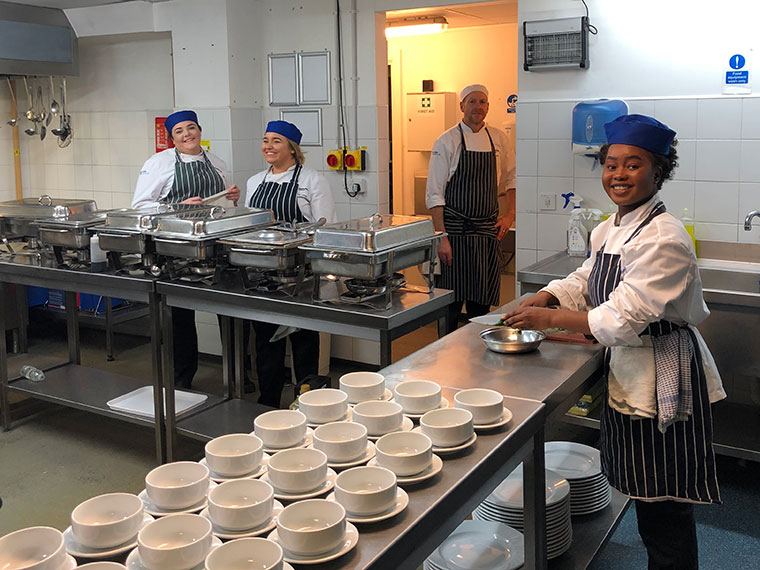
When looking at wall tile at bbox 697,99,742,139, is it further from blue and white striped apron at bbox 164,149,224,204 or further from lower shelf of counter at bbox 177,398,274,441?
blue and white striped apron at bbox 164,149,224,204

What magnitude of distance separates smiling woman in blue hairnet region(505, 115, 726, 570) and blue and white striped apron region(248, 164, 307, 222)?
2.23m

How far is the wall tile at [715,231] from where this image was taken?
3.89 metres

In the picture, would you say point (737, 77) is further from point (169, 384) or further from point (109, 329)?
point (109, 329)

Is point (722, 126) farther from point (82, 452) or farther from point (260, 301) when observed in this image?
point (82, 452)

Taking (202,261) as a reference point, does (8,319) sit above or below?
below

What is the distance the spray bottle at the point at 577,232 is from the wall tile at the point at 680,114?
58cm

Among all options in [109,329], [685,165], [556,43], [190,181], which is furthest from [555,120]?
[109,329]

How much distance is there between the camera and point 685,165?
3957mm

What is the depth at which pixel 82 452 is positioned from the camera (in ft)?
13.6

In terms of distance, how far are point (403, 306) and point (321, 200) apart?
1276mm

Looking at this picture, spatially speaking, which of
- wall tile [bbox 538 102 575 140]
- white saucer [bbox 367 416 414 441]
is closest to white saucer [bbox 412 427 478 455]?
white saucer [bbox 367 416 414 441]

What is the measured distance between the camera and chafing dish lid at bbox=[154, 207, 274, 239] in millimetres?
3518

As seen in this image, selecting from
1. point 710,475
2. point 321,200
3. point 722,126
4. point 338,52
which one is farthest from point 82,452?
point 722,126

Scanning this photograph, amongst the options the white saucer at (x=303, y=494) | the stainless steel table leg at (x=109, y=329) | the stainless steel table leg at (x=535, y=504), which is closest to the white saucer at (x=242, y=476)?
the white saucer at (x=303, y=494)
